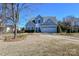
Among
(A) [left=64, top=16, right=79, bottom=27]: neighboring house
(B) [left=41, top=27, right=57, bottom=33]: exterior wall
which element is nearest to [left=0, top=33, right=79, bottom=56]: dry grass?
(B) [left=41, top=27, right=57, bottom=33]: exterior wall

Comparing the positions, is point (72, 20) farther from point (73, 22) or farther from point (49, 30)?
point (49, 30)

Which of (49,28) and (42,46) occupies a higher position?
(49,28)

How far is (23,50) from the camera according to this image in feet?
9.86

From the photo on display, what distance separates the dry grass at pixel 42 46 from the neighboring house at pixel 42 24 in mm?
73

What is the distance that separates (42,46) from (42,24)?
0.27 metres

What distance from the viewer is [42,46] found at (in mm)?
3006

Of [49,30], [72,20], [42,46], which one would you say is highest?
[72,20]

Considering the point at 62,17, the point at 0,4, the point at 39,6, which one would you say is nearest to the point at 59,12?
the point at 62,17

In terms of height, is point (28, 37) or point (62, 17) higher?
point (62, 17)

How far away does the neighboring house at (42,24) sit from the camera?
2.99m

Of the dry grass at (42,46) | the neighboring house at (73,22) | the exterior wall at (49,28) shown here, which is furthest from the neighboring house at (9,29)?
the neighboring house at (73,22)

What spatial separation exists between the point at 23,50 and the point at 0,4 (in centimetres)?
62

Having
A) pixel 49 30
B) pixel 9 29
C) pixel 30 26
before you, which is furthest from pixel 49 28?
pixel 9 29

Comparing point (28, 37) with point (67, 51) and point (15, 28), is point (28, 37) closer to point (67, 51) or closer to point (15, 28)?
point (15, 28)
